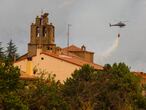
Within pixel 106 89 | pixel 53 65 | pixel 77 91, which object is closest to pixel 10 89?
pixel 77 91

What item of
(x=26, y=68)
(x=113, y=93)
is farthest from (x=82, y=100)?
(x=26, y=68)

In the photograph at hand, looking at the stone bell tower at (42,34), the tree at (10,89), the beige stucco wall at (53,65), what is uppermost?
the stone bell tower at (42,34)

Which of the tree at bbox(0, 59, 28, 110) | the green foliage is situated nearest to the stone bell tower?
the green foliage

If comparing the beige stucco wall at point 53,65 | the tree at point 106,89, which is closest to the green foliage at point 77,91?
the tree at point 106,89

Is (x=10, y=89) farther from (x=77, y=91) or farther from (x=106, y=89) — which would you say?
(x=106, y=89)

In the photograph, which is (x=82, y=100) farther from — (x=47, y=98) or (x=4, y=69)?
(x=4, y=69)

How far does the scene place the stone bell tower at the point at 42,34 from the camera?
10766cm

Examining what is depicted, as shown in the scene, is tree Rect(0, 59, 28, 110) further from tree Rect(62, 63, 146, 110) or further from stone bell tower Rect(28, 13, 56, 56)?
stone bell tower Rect(28, 13, 56, 56)

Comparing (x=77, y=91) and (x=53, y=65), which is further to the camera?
(x=53, y=65)

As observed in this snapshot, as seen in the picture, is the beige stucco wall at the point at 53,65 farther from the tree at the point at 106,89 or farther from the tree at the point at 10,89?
the tree at the point at 10,89

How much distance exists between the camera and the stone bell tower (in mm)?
107656

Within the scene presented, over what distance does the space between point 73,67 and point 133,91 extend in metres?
17.3

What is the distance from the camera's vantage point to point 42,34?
358 feet

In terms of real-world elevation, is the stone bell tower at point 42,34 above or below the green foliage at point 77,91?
above
